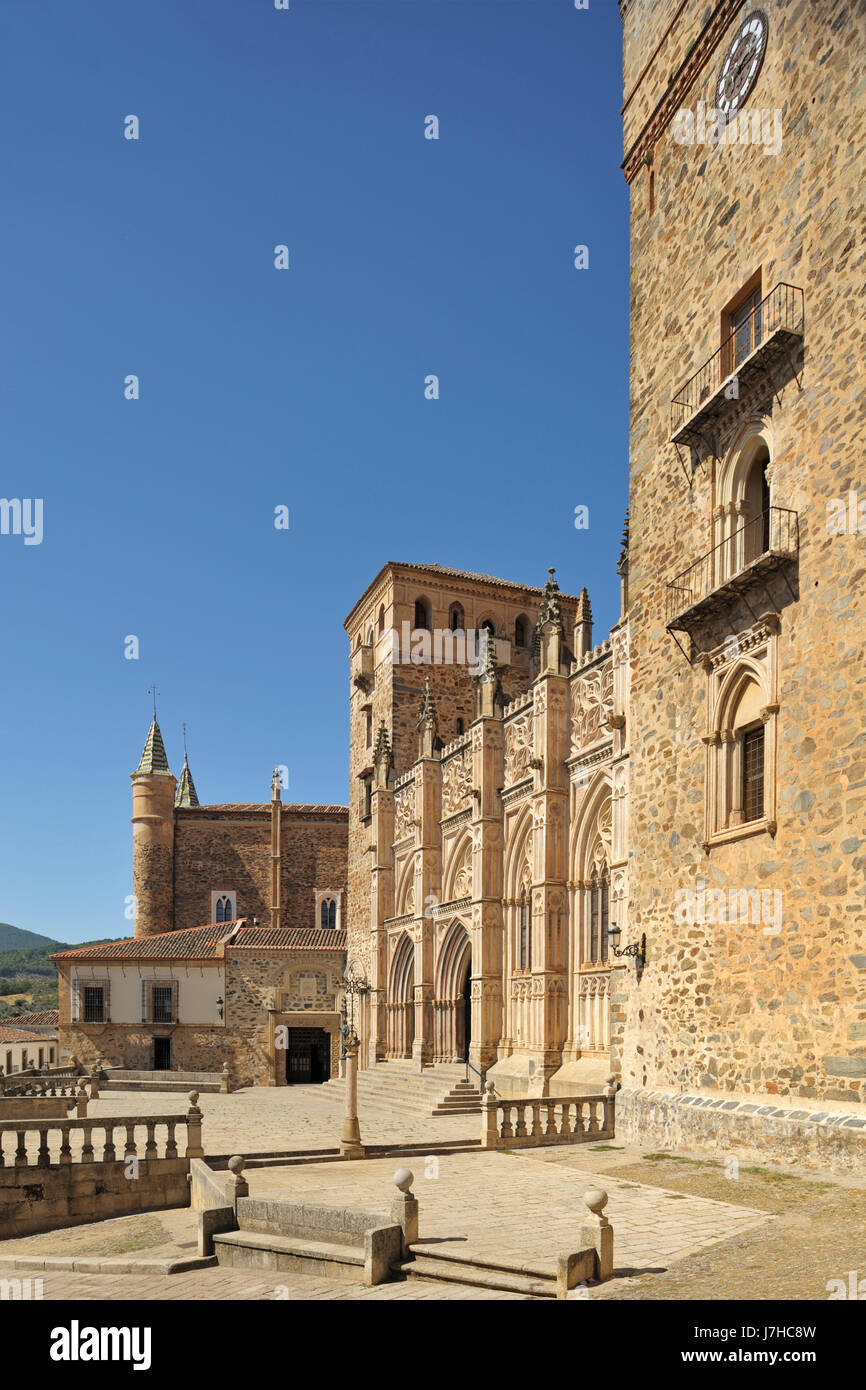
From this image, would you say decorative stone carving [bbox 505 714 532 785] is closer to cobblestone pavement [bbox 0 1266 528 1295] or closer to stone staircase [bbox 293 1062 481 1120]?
stone staircase [bbox 293 1062 481 1120]

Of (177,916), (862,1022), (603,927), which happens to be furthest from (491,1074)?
(177,916)

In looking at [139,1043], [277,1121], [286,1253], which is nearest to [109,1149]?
[286,1253]

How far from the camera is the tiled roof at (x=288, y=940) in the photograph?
45156 mm

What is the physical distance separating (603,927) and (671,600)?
980 centimetres

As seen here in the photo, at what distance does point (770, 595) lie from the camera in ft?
46.1

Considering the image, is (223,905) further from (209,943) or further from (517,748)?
(517,748)

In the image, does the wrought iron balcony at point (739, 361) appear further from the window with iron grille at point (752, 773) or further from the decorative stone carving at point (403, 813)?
the decorative stone carving at point (403, 813)

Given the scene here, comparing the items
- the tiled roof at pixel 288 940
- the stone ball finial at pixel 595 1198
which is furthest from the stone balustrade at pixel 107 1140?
the tiled roof at pixel 288 940

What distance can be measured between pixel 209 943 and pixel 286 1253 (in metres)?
35.6

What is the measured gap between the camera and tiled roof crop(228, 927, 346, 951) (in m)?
45.2

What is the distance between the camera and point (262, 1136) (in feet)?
74.4

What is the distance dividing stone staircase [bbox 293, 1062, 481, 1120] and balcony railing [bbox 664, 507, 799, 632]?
1436cm

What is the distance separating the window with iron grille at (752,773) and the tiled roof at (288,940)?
108ft

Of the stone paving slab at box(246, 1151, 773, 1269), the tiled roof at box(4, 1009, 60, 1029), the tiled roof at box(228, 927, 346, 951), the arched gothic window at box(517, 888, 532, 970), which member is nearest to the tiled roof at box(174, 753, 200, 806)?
the tiled roof at box(4, 1009, 60, 1029)
